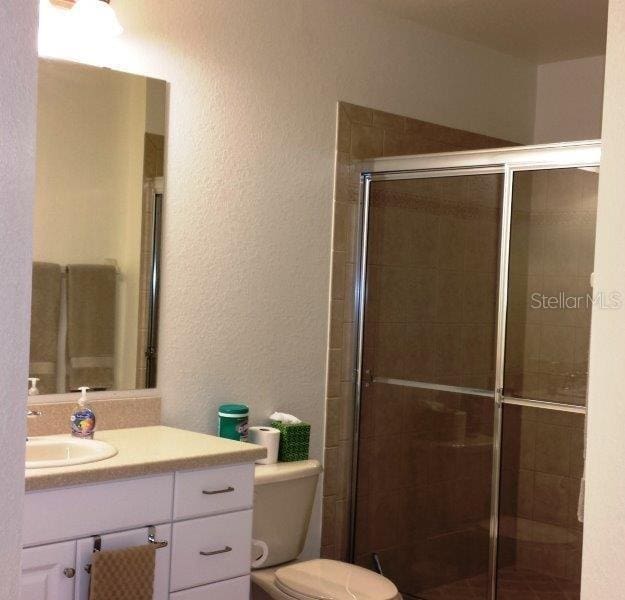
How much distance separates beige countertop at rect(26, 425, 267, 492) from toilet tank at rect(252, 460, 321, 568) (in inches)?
12.6

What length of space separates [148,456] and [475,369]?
4.53 ft

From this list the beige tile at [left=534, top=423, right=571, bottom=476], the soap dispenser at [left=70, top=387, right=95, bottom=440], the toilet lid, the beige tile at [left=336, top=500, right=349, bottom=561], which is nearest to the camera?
the soap dispenser at [left=70, top=387, right=95, bottom=440]

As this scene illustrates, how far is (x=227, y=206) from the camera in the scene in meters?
3.19

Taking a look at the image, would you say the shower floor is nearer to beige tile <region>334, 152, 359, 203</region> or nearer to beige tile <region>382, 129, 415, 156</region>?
beige tile <region>334, 152, 359, 203</region>

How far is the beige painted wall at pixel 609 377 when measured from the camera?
185 cm

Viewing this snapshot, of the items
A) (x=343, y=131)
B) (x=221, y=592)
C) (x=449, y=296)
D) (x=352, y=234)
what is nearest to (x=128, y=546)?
(x=221, y=592)

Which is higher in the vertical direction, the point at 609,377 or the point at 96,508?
the point at 609,377

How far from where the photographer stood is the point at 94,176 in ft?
9.23

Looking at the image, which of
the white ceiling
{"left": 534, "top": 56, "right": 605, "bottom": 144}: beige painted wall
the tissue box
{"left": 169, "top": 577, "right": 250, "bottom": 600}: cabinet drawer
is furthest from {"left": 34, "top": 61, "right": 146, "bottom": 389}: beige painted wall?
{"left": 534, "top": 56, "right": 605, "bottom": 144}: beige painted wall

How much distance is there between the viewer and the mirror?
2.72 m

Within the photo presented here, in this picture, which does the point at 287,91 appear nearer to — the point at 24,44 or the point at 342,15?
the point at 342,15

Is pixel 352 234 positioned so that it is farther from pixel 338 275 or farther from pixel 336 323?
pixel 336 323

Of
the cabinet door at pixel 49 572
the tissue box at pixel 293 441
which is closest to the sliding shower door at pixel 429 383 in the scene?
the tissue box at pixel 293 441

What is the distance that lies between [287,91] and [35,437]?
5.07 feet
